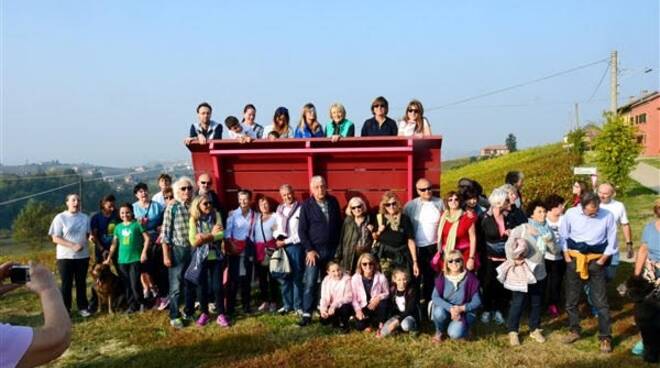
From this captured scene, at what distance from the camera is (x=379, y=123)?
6977mm

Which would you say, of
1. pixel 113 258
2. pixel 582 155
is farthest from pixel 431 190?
pixel 582 155

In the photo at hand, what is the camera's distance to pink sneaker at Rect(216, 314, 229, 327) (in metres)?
6.56

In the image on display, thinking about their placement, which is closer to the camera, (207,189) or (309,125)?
(207,189)

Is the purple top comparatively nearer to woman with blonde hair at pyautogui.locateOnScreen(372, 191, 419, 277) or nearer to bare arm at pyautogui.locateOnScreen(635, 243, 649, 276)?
woman with blonde hair at pyautogui.locateOnScreen(372, 191, 419, 277)

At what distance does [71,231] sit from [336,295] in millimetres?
3767

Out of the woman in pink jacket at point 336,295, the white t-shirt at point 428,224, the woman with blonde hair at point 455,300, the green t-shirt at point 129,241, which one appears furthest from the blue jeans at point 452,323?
the green t-shirt at point 129,241

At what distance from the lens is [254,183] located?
7098mm

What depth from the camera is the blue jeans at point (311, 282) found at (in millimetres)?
6562

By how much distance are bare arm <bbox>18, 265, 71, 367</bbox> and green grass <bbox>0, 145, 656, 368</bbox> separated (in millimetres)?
3712

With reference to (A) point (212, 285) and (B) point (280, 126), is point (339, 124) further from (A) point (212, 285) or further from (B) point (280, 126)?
(A) point (212, 285)

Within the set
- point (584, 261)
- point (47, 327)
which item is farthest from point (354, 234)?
point (47, 327)

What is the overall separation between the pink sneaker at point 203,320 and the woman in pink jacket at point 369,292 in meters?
1.94

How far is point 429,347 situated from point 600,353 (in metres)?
1.81

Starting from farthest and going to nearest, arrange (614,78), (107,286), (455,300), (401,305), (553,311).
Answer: (614,78)
(107,286)
(553,311)
(401,305)
(455,300)
